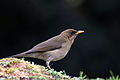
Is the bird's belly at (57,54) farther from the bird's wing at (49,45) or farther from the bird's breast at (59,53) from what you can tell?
the bird's wing at (49,45)

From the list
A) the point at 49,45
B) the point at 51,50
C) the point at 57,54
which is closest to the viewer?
the point at 57,54

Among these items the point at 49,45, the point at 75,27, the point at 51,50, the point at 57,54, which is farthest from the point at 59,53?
the point at 75,27

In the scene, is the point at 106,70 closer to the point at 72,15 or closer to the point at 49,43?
the point at 72,15

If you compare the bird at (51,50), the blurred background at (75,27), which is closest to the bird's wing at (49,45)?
the bird at (51,50)

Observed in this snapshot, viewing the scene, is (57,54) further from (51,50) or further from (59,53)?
(51,50)

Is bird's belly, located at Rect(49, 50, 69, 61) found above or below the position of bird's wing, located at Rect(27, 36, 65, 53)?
below

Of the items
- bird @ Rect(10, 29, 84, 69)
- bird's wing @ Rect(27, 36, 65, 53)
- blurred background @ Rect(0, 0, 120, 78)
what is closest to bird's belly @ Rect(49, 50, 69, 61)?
bird @ Rect(10, 29, 84, 69)

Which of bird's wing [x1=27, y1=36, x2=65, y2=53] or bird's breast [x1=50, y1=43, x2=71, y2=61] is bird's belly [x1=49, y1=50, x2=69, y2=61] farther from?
bird's wing [x1=27, y1=36, x2=65, y2=53]

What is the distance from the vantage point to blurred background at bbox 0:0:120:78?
44.2 feet

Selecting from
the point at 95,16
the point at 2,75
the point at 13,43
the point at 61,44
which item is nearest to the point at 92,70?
the point at 95,16

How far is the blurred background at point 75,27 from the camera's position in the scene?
1348 centimetres

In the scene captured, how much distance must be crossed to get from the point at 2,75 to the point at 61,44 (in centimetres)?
286

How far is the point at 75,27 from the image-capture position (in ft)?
43.8

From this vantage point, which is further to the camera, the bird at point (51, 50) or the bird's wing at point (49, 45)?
the bird's wing at point (49, 45)
